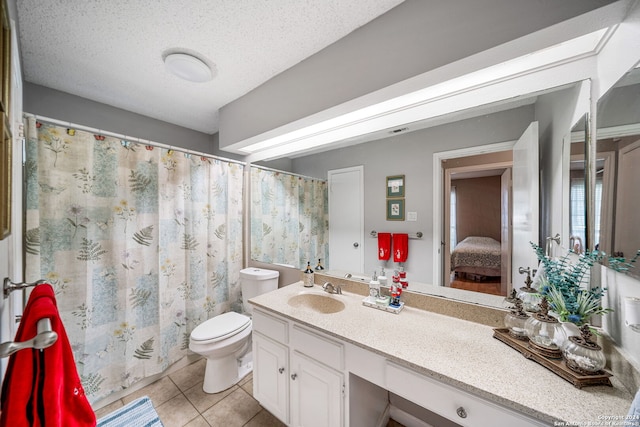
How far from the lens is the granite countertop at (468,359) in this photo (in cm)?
68

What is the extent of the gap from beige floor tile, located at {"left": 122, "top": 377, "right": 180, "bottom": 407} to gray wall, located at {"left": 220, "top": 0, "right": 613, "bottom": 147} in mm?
2150

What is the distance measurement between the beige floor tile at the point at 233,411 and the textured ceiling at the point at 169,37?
2.35 meters

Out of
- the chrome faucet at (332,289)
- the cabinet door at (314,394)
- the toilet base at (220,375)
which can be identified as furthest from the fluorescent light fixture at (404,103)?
the toilet base at (220,375)

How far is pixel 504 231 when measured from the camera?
1.14m

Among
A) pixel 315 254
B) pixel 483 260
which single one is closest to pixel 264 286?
pixel 315 254

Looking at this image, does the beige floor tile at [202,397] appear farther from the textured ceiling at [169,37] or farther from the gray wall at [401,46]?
the textured ceiling at [169,37]

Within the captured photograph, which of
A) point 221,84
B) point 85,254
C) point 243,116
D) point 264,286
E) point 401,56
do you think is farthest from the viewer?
point 264,286

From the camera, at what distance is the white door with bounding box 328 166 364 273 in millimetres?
1631

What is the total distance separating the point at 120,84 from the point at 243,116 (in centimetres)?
95

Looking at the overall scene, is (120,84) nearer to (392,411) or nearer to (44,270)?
(44,270)

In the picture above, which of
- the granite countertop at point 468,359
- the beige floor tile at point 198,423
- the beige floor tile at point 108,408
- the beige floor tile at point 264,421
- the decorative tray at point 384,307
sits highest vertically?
the decorative tray at point 384,307

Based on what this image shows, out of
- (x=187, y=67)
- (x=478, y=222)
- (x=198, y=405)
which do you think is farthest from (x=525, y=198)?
(x=198, y=405)

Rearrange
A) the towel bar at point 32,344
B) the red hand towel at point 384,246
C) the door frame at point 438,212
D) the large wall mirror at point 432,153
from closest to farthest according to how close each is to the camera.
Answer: the towel bar at point 32,344 < the large wall mirror at point 432,153 < the door frame at point 438,212 < the red hand towel at point 384,246

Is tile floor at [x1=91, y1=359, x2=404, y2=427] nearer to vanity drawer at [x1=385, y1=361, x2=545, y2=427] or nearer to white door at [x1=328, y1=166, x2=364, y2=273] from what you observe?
vanity drawer at [x1=385, y1=361, x2=545, y2=427]
